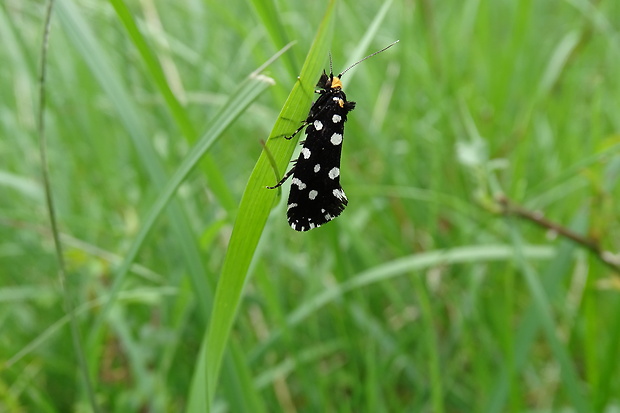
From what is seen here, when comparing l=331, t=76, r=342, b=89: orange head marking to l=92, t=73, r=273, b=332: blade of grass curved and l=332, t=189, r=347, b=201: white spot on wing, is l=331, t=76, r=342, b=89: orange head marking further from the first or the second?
l=92, t=73, r=273, b=332: blade of grass curved

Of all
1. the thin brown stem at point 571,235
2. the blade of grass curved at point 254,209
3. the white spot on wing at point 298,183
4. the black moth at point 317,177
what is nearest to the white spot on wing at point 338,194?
the black moth at point 317,177

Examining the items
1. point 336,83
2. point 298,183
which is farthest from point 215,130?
point 336,83

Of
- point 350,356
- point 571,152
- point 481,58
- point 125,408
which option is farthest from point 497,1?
point 125,408

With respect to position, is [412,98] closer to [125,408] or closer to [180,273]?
[180,273]

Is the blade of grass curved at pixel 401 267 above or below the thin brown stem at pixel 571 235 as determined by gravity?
above

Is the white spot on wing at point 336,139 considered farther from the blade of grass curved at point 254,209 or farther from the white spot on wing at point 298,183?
the blade of grass curved at point 254,209
